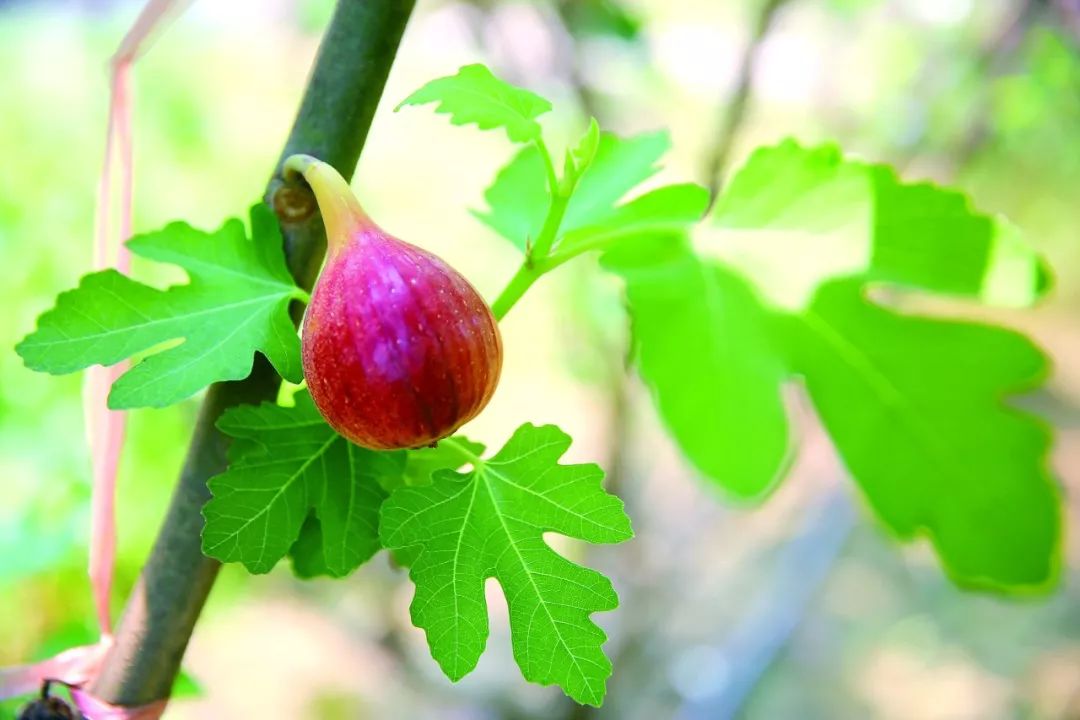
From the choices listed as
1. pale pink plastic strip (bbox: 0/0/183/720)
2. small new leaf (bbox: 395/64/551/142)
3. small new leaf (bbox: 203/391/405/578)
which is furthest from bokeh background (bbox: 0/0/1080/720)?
small new leaf (bbox: 395/64/551/142)

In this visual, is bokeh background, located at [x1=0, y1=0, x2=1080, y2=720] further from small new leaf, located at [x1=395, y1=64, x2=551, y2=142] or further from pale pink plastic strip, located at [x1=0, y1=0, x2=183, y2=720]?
small new leaf, located at [x1=395, y1=64, x2=551, y2=142]

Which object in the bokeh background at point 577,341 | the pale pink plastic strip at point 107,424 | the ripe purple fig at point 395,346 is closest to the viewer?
the ripe purple fig at point 395,346

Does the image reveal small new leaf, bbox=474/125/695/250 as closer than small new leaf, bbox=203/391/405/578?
No

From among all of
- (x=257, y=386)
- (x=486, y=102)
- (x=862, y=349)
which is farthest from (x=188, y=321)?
(x=862, y=349)

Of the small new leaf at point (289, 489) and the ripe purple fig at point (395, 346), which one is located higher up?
the ripe purple fig at point (395, 346)

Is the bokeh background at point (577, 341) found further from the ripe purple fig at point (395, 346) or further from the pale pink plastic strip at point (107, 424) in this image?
the ripe purple fig at point (395, 346)

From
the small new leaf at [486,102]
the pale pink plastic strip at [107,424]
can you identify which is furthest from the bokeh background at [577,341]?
the small new leaf at [486,102]

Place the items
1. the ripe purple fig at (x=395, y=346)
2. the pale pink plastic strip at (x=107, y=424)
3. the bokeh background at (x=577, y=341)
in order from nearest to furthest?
the ripe purple fig at (x=395, y=346), the pale pink plastic strip at (x=107, y=424), the bokeh background at (x=577, y=341)
